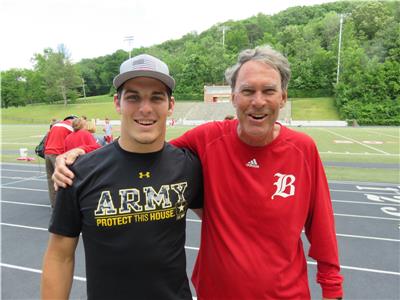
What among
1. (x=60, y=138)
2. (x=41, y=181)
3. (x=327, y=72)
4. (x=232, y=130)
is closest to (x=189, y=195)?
(x=232, y=130)

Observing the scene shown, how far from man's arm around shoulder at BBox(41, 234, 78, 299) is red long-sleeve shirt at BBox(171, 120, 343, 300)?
83 centimetres

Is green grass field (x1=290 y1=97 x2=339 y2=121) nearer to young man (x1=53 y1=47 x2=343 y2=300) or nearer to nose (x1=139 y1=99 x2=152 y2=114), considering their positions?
young man (x1=53 y1=47 x2=343 y2=300)

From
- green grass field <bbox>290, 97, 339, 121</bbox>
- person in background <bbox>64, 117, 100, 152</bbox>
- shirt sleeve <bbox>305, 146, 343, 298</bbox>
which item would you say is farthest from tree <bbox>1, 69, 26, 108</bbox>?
shirt sleeve <bbox>305, 146, 343, 298</bbox>

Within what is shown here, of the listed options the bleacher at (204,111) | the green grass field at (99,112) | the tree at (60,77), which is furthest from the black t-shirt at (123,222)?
the tree at (60,77)

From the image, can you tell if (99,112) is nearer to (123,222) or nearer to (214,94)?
(214,94)

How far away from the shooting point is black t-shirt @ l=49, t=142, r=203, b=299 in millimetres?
1594

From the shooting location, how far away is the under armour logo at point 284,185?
72.4 inches

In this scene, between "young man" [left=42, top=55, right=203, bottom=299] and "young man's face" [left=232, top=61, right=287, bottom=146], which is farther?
"young man's face" [left=232, top=61, right=287, bottom=146]

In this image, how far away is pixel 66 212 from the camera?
5.27 ft

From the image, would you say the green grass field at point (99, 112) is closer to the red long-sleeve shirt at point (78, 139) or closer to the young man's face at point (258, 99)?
the red long-sleeve shirt at point (78, 139)

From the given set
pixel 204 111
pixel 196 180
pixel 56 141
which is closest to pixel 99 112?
pixel 204 111

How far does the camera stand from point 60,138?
6348mm

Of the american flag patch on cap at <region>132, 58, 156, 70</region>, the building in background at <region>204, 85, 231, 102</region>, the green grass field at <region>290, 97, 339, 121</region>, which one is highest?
the american flag patch on cap at <region>132, 58, 156, 70</region>

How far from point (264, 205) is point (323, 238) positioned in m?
0.41
